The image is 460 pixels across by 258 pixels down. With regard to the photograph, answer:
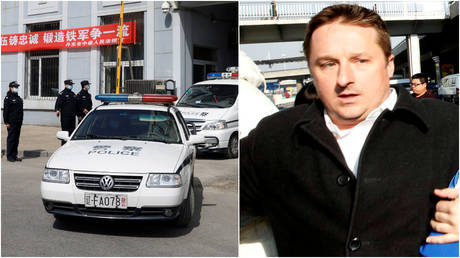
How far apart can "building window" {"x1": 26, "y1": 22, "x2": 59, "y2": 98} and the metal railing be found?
15.5 meters

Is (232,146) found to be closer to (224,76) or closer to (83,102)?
(224,76)

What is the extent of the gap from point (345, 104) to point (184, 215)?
10.7ft

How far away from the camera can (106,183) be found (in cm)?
404

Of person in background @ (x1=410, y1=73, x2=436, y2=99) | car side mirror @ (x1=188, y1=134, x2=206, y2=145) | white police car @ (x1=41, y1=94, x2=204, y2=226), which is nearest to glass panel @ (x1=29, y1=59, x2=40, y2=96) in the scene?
white police car @ (x1=41, y1=94, x2=204, y2=226)

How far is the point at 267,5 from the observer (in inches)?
82.4

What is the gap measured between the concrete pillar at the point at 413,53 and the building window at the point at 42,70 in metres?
14.9

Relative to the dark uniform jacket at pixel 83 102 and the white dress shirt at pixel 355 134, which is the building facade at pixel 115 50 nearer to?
the dark uniform jacket at pixel 83 102

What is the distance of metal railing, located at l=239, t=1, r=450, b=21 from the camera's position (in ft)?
6.01

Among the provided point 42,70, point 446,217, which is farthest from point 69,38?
point 446,217

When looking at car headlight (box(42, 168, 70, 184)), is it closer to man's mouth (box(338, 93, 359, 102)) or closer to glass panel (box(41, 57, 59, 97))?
man's mouth (box(338, 93, 359, 102))

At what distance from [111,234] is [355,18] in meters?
3.58

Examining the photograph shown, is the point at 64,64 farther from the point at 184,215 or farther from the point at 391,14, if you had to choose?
the point at 391,14

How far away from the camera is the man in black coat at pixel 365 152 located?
4.51 ft

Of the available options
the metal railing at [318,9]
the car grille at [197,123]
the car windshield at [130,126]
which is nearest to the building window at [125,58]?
the car grille at [197,123]
